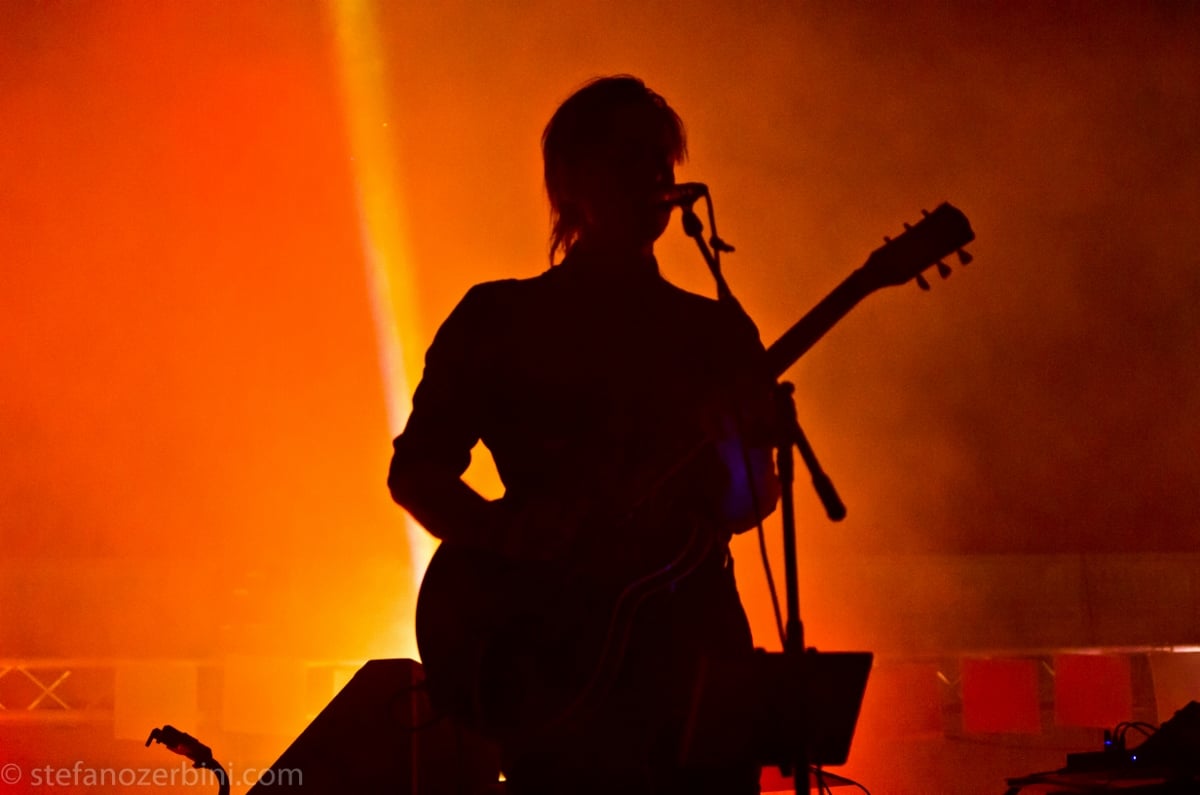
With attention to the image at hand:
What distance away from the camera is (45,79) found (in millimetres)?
6809

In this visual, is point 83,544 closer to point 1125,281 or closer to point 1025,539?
point 1025,539

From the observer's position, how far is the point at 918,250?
5.32 ft

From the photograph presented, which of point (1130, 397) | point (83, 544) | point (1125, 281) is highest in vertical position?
point (1125, 281)

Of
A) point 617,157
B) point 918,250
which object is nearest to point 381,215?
point 617,157

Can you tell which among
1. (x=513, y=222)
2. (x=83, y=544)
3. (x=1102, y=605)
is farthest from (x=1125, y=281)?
(x=83, y=544)

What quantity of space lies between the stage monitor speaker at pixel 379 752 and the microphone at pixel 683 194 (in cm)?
102

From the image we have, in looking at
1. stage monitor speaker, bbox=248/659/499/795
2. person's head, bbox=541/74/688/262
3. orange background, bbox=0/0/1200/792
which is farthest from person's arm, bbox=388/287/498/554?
orange background, bbox=0/0/1200/792

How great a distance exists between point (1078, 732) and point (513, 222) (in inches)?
173

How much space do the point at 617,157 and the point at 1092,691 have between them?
489cm

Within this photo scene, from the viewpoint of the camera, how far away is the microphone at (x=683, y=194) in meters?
1.59

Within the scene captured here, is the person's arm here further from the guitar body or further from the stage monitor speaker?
the stage monitor speaker

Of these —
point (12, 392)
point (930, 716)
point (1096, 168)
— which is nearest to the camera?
point (930, 716)

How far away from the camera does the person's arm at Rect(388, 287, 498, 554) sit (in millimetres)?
1547

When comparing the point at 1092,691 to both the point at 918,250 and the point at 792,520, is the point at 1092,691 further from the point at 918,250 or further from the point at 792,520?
the point at 792,520
